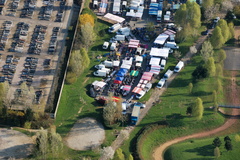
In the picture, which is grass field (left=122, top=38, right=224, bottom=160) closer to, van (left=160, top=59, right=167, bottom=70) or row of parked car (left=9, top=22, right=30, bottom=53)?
van (left=160, top=59, right=167, bottom=70)

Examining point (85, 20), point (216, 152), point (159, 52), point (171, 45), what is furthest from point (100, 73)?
point (216, 152)

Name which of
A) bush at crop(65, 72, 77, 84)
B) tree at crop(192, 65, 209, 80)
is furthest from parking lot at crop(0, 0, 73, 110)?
tree at crop(192, 65, 209, 80)

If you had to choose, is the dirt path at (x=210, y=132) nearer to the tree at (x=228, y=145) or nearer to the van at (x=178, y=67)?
the tree at (x=228, y=145)

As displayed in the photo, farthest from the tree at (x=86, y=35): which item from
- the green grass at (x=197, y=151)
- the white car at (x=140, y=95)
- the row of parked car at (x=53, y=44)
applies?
the green grass at (x=197, y=151)

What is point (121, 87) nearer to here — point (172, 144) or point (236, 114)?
point (172, 144)

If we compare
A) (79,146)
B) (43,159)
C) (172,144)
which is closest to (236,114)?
(172,144)

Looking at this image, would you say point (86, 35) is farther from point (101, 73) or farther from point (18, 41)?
point (18, 41)

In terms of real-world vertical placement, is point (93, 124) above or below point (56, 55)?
below
